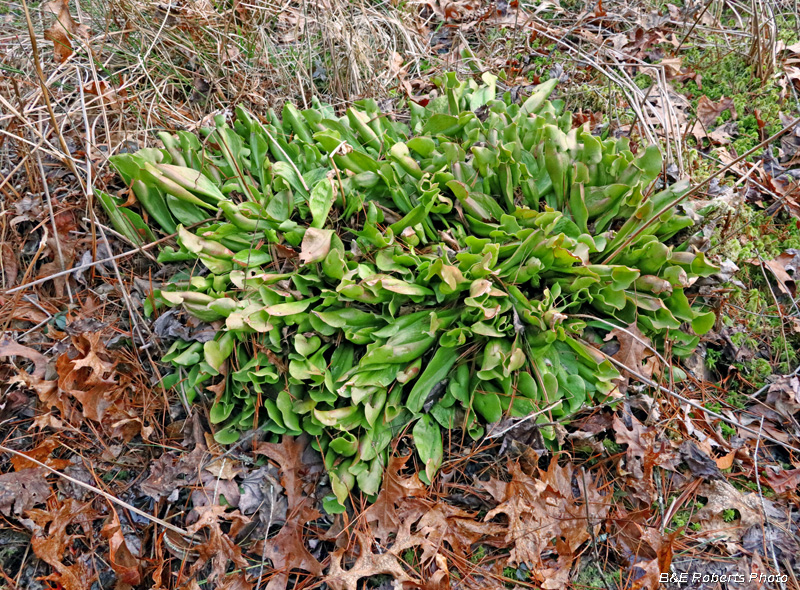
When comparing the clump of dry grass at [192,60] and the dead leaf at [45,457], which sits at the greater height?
the clump of dry grass at [192,60]

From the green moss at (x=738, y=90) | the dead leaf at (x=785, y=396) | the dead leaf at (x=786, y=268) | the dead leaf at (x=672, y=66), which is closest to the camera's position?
the dead leaf at (x=785, y=396)

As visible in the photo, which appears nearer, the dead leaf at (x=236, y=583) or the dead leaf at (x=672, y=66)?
the dead leaf at (x=236, y=583)

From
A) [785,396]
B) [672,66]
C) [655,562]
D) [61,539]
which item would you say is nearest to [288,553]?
[61,539]

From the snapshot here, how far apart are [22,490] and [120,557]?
0.47m

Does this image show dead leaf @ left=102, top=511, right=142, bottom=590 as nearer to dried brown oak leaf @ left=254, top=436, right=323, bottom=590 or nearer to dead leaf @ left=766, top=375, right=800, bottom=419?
dried brown oak leaf @ left=254, top=436, right=323, bottom=590

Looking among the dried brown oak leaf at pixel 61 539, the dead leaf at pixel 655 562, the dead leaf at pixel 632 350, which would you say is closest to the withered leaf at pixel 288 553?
the dried brown oak leaf at pixel 61 539

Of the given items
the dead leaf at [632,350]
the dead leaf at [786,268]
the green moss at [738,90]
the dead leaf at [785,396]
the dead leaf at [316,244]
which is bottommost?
the dead leaf at [785,396]

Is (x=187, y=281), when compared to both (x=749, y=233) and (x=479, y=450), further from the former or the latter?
(x=749, y=233)

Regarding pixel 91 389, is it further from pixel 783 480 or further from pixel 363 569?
pixel 783 480

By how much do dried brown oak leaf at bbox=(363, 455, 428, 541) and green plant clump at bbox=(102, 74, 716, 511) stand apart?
0.08m

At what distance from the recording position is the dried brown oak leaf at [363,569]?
1.94 m

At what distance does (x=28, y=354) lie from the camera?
228 centimetres

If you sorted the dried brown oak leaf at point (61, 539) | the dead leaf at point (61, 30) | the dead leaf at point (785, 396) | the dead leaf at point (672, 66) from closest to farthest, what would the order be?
1. the dried brown oak leaf at point (61, 539)
2. the dead leaf at point (785, 396)
3. the dead leaf at point (61, 30)
4. the dead leaf at point (672, 66)

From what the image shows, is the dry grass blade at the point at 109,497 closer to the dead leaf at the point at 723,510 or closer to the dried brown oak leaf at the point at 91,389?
the dried brown oak leaf at the point at 91,389
